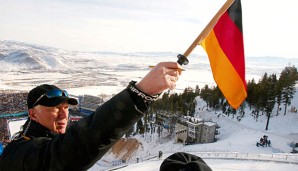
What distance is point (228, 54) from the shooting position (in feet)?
13.6

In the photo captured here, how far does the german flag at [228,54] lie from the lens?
4.06 meters

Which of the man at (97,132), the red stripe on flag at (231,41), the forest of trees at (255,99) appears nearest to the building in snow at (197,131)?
the forest of trees at (255,99)

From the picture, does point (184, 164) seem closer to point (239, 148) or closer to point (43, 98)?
point (43, 98)

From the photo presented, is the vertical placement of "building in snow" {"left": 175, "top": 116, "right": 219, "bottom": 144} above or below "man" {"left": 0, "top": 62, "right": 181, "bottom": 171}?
below

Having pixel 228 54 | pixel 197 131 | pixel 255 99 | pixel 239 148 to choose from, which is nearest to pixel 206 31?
pixel 228 54

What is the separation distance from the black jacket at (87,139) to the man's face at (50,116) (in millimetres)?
511

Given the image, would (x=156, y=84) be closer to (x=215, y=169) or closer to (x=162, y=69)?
(x=162, y=69)

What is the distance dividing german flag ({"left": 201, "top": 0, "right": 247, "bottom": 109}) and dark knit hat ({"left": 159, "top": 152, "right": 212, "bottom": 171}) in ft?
5.44

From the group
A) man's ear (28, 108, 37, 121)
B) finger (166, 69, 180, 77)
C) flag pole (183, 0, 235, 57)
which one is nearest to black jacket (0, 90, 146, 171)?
finger (166, 69, 180, 77)

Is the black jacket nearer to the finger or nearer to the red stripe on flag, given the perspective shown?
the finger

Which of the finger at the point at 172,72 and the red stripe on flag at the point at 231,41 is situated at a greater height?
the red stripe on flag at the point at 231,41

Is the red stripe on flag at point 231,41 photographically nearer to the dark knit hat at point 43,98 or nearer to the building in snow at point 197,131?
the dark knit hat at point 43,98

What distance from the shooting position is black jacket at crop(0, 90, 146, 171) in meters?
1.55

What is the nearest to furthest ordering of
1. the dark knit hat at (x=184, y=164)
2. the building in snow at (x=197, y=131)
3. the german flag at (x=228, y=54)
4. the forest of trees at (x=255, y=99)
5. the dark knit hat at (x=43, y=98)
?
1. the dark knit hat at (x=43, y=98)
2. the dark knit hat at (x=184, y=164)
3. the german flag at (x=228, y=54)
4. the building in snow at (x=197, y=131)
5. the forest of trees at (x=255, y=99)
